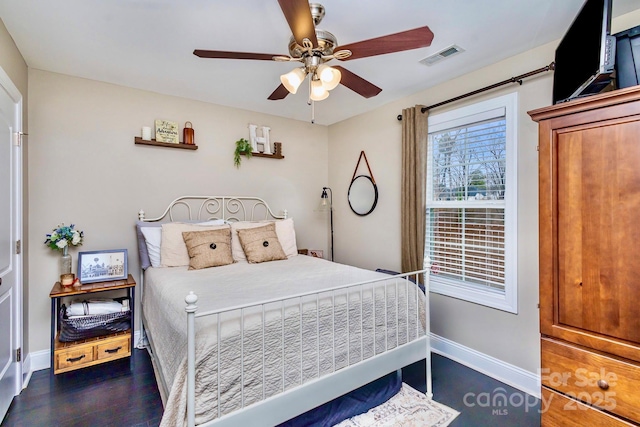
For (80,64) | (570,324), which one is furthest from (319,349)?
(80,64)

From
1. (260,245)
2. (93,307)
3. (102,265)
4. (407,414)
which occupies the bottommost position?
(407,414)

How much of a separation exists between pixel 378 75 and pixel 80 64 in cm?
253

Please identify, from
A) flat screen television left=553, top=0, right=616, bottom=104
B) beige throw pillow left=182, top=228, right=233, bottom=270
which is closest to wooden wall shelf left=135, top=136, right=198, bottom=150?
beige throw pillow left=182, top=228, right=233, bottom=270

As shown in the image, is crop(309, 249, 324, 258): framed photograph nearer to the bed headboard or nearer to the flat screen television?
the bed headboard

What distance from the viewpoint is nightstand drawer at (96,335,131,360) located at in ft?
8.28

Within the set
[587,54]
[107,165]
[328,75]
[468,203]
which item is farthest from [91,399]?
[587,54]

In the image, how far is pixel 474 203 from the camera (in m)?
2.71

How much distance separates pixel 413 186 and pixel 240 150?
1995mm

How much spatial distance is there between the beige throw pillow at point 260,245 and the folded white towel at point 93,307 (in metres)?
1.17

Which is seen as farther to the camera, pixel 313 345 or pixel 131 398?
pixel 131 398

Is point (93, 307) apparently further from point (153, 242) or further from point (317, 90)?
point (317, 90)

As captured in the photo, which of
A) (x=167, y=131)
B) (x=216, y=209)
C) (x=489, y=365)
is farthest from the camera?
(x=216, y=209)

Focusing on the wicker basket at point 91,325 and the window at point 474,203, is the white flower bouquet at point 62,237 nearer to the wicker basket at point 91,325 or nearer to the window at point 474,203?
the wicker basket at point 91,325

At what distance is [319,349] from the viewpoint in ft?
5.64
